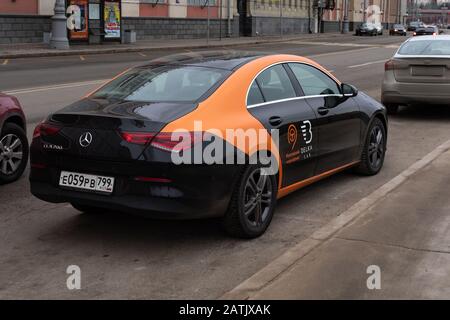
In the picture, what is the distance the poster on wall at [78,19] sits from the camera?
30.7 meters

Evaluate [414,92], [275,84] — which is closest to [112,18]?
[414,92]

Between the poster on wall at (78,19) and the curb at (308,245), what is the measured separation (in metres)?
26.1

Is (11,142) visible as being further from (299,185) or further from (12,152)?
(299,185)

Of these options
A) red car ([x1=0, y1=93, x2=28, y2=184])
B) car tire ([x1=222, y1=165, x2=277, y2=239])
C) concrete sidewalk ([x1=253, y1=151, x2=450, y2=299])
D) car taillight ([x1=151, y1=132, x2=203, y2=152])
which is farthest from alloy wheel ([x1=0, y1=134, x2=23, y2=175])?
concrete sidewalk ([x1=253, y1=151, x2=450, y2=299])

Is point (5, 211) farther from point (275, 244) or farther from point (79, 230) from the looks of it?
point (275, 244)

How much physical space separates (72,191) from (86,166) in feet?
0.80

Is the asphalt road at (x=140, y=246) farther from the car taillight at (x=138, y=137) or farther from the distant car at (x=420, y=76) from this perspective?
the distant car at (x=420, y=76)

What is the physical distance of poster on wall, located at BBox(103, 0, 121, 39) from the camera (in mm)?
32469

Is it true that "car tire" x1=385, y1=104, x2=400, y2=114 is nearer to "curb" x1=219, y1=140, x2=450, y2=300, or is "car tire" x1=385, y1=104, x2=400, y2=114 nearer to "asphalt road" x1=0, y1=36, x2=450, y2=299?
"asphalt road" x1=0, y1=36, x2=450, y2=299

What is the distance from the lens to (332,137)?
6270mm

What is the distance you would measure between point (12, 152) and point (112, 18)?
27659 mm

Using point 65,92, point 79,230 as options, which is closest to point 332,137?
point 79,230

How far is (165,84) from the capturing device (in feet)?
17.7

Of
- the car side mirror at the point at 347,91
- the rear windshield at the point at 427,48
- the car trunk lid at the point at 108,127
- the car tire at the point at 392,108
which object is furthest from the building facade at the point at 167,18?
the car trunk lid at the point at 108,127
